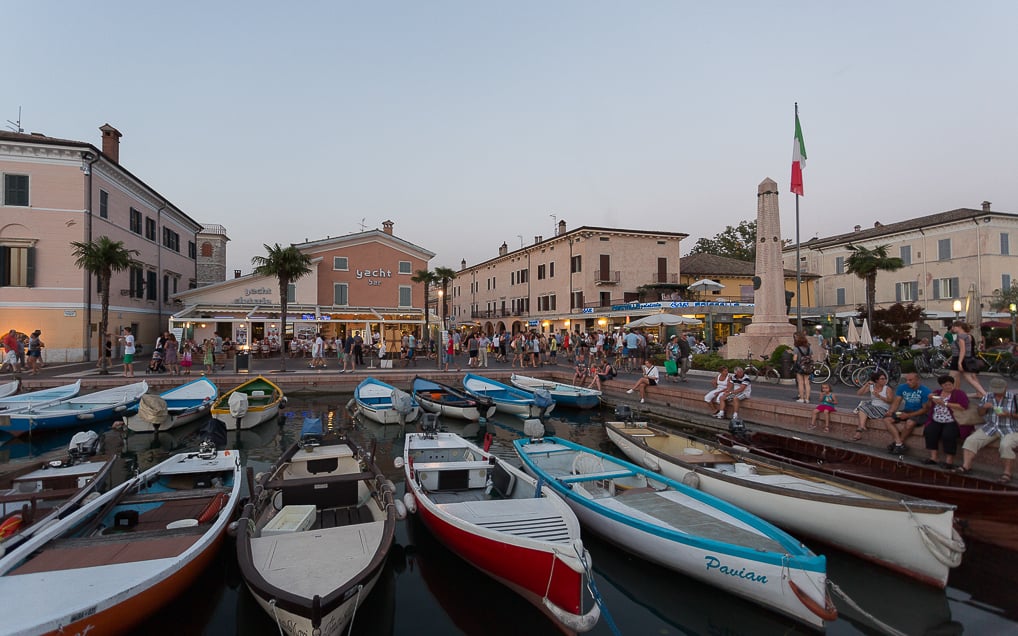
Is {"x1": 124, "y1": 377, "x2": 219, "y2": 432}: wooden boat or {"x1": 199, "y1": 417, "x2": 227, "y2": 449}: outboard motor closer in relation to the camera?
{"x1": 199, "y1": 417, "x2": 227, "y2": 449}: outboard motor

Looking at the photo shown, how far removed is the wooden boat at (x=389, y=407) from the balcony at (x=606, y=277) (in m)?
26.3

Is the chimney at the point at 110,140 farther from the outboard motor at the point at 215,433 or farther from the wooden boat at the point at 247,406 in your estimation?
the outboard motor at the point at 215,433

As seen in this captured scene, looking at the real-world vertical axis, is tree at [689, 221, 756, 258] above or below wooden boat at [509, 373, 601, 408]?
above

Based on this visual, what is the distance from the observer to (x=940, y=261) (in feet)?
128

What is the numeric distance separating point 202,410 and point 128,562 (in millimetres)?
13339

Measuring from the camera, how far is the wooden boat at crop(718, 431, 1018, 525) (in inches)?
277

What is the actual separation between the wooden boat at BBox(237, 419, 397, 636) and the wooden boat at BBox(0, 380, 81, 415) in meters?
12.4

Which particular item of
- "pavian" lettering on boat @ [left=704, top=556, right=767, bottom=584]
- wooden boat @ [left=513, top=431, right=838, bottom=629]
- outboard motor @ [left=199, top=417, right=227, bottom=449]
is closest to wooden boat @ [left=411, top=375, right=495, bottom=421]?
outboard motor @ [left=199, top=417, right=227, bottom=449]

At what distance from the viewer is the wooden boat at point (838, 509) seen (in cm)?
614

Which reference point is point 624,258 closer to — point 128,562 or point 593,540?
point 593,540

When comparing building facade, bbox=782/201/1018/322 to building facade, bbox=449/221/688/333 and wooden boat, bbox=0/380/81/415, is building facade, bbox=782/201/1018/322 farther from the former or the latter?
wooden boat, bbox=0/380/81/415

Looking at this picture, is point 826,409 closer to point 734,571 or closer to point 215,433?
point 734,571

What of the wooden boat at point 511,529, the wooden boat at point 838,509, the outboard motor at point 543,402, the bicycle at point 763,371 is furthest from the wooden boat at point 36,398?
the bicycle at point 763,371

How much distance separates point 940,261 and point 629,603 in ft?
150
